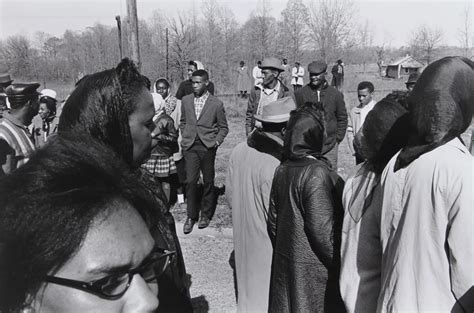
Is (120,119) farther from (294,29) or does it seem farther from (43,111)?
(294,29)

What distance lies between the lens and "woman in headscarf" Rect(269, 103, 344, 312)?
2762mm

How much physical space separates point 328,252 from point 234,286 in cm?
215

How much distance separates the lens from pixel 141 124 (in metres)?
2.17

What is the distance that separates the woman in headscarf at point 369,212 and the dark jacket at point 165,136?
384 cm

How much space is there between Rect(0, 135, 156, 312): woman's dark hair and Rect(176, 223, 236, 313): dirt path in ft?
11.4

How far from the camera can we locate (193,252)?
18.4ft

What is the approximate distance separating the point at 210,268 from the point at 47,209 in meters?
4.35

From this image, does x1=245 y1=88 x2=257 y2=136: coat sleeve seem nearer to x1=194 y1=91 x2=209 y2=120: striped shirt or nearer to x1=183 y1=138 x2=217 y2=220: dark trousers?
x1=194 y1=91 x2=209 y2=120: striped shirt

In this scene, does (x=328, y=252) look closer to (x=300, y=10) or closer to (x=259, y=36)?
(x=300, y=10)

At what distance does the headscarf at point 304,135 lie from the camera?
2912 millimetres

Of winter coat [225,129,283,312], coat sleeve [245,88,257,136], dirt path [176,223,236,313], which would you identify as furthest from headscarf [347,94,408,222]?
coat sleeve [245,88,257,136]

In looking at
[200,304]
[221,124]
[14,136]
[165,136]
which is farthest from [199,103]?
[200,304]

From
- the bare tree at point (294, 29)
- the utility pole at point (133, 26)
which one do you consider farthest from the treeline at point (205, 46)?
the utility pole at point (133, 26)

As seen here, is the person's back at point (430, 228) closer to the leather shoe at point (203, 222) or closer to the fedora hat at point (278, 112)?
the fedora hat at point (278, 112)
